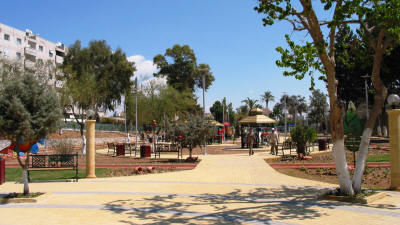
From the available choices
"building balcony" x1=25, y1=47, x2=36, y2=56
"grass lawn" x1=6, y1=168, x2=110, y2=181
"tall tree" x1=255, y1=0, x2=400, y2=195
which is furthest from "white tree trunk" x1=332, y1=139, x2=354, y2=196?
"building balcony" x1=25, y1=47, x2=36, y2=56

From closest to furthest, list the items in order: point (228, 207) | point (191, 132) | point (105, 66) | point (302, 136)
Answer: point (228, 207) → point (191, 132) → point (302, 136) → point (105, 66)

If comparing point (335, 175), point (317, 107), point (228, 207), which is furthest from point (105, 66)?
point (317, 107)

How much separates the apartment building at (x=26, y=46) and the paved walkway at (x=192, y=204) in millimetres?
43003

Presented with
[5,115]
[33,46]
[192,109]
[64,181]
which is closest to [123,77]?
[192,109]

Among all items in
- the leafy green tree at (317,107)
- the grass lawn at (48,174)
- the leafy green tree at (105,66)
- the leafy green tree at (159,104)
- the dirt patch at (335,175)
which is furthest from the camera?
the leafy green tree at (317,107)

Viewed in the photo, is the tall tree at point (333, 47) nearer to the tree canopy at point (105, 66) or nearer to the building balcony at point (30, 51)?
the tree canopy at point (105, 66)

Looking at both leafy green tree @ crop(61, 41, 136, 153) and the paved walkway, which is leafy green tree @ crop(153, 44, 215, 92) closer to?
leafy green tree @ crop(61, 41, 136, 153)

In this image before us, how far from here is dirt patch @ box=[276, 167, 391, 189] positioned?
1159 centimetres

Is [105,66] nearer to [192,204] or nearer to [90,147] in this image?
[90,147]

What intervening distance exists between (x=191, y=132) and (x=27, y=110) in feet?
34.4

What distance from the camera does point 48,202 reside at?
8.93 meters

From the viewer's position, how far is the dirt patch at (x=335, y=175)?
1159 cm

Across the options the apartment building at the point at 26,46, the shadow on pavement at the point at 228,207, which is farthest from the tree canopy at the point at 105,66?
the shadow on pavement at the point at 228,207

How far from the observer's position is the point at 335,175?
13.5 m
